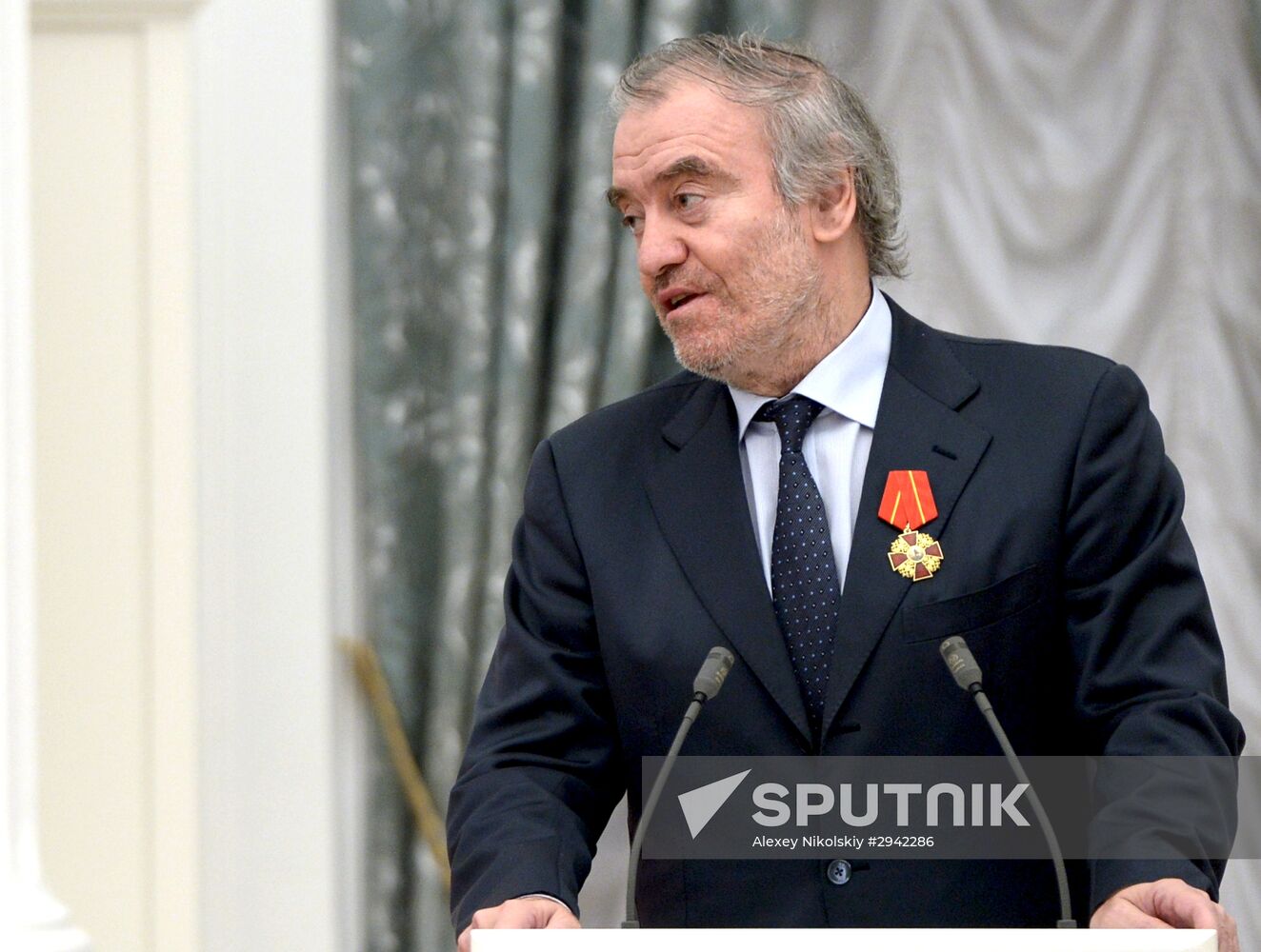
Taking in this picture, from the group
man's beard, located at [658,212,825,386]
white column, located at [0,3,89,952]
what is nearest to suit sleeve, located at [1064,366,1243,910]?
man's beard, located at [658,212,825,386]

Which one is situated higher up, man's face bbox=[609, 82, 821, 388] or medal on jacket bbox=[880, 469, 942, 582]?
man's face bbox=[609, 82, 821, 388]

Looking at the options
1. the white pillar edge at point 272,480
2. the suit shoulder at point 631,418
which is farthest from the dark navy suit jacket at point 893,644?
the white pillar edge at point 272,480

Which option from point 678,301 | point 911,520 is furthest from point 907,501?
point 678,301

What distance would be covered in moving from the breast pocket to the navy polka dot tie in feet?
0.30

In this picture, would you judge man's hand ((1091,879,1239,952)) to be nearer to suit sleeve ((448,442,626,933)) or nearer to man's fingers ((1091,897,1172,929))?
man's fingers ((1091,897,1172,929))

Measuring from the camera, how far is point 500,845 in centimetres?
195

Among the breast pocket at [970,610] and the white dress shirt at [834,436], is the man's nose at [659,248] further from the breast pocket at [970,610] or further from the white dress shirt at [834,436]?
the breast pocket at [970,610]

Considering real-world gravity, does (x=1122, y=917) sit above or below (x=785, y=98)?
below

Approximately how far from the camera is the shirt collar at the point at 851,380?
2207mm

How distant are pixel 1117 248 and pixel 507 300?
1.24m

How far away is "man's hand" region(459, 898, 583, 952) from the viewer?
1797 mm

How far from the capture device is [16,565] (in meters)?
2.41

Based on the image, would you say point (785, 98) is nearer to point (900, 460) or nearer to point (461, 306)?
point (900, 460)

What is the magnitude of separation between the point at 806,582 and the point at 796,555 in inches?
1.3
